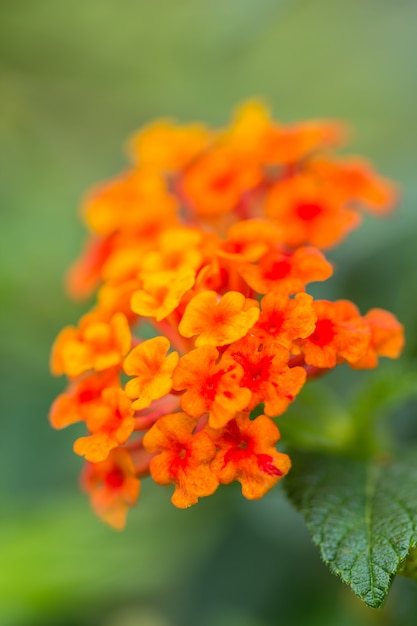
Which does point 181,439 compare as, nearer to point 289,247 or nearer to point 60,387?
point 289,247

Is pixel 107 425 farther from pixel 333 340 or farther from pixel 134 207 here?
pixel 134 207

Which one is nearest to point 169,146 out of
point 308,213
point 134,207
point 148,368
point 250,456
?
point 134,207

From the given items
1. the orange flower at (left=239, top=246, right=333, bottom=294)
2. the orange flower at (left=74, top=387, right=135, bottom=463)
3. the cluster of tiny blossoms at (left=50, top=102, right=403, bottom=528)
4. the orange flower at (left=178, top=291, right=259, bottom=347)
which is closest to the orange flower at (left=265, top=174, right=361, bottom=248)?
the cluster of tiny blossoms at (left=50, top=102, right=403, bottom=528)

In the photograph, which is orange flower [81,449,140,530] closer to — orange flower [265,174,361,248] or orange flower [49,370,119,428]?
orange flower [49,370,119,428]

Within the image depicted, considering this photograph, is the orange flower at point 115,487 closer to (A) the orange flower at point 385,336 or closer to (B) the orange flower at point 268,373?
(B) the orange flower at point 268,373

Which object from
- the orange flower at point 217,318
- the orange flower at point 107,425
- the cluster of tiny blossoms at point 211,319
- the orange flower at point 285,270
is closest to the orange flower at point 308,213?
the cluster of tiny blossoms at point 211,319

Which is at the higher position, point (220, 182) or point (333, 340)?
point (220, 182)

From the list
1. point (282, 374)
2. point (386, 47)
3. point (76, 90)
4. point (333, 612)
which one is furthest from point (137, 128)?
point (282, 374)
